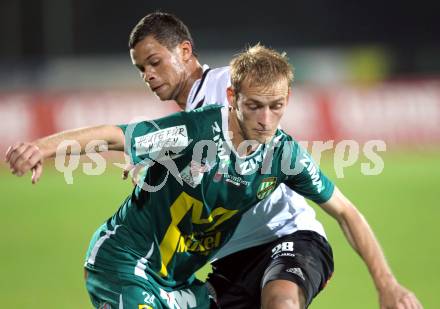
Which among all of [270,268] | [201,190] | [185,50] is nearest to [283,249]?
[270,268]

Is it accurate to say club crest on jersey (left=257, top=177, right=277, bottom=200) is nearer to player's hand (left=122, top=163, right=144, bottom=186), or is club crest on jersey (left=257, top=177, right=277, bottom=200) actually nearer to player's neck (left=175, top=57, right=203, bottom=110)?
player's hand (left=122, top=163, right=144, bottom=186)

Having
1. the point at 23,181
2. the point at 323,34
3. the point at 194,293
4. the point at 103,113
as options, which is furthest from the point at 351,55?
the point at 194,293

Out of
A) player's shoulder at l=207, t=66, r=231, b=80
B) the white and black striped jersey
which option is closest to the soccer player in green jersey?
the white and black striped jersey

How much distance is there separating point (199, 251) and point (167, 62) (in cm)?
160

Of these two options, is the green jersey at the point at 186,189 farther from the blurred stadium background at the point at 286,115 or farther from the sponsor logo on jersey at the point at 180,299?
the blurred stadium background at the point at 286,115

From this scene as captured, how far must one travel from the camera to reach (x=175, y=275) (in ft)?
15.2

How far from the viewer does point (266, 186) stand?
463 centimetres

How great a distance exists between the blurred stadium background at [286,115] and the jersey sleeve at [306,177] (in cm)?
226

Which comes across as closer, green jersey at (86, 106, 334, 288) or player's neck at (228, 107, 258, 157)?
green jersey at (86, 106, 334, 288)

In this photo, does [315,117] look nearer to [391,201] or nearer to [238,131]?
[391,201]

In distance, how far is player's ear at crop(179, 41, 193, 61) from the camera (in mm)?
5939

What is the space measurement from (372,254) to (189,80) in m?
2.10

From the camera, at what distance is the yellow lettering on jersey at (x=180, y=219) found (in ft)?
14.6

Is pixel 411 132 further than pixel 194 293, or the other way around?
pixel 411 132
